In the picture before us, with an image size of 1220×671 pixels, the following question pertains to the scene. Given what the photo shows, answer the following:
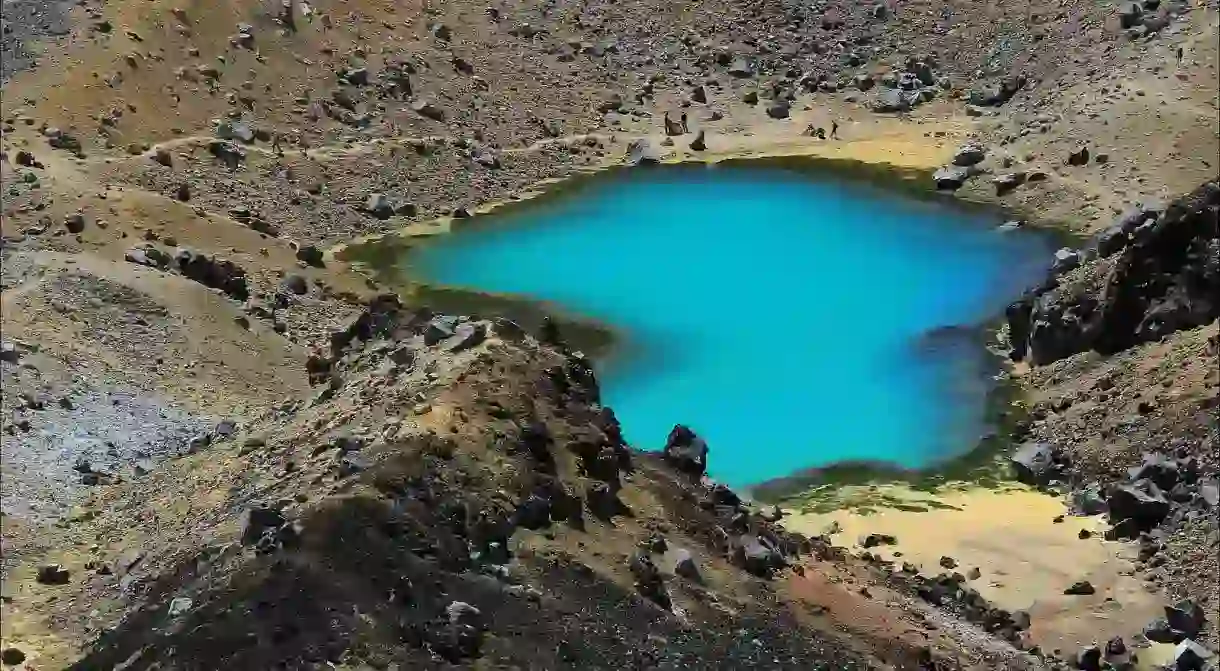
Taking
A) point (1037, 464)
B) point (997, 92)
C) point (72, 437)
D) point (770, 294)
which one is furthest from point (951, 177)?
point (72, 437)

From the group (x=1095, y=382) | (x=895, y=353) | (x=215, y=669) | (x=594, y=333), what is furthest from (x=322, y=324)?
(x=215, y=669)

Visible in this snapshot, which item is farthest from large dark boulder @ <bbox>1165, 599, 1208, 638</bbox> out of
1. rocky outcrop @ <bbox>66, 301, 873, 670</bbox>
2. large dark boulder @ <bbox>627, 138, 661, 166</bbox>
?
large dark boulder @ <bbox>627, 138, 661, 166</bbox>

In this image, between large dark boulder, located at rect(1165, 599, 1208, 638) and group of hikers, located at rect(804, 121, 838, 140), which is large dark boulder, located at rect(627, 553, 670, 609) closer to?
large dark boulder, located at rect(1165, 599, 1208, 638)

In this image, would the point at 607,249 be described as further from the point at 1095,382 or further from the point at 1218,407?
the point at 1218,407

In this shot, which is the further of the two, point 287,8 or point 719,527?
point 287,8

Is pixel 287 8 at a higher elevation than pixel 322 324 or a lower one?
higher

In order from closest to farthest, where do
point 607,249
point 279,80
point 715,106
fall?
point 607,249
point 279,80
point 715,106

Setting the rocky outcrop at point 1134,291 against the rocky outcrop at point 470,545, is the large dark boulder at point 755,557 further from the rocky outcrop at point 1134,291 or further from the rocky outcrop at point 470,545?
the rocky outcrop at point 1134,291

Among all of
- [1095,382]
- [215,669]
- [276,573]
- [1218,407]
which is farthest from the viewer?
[1095,382]

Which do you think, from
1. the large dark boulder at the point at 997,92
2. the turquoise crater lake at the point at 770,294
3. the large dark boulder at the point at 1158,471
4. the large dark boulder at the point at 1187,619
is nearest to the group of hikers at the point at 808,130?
the turquoise crater lake at the point at 770,294
